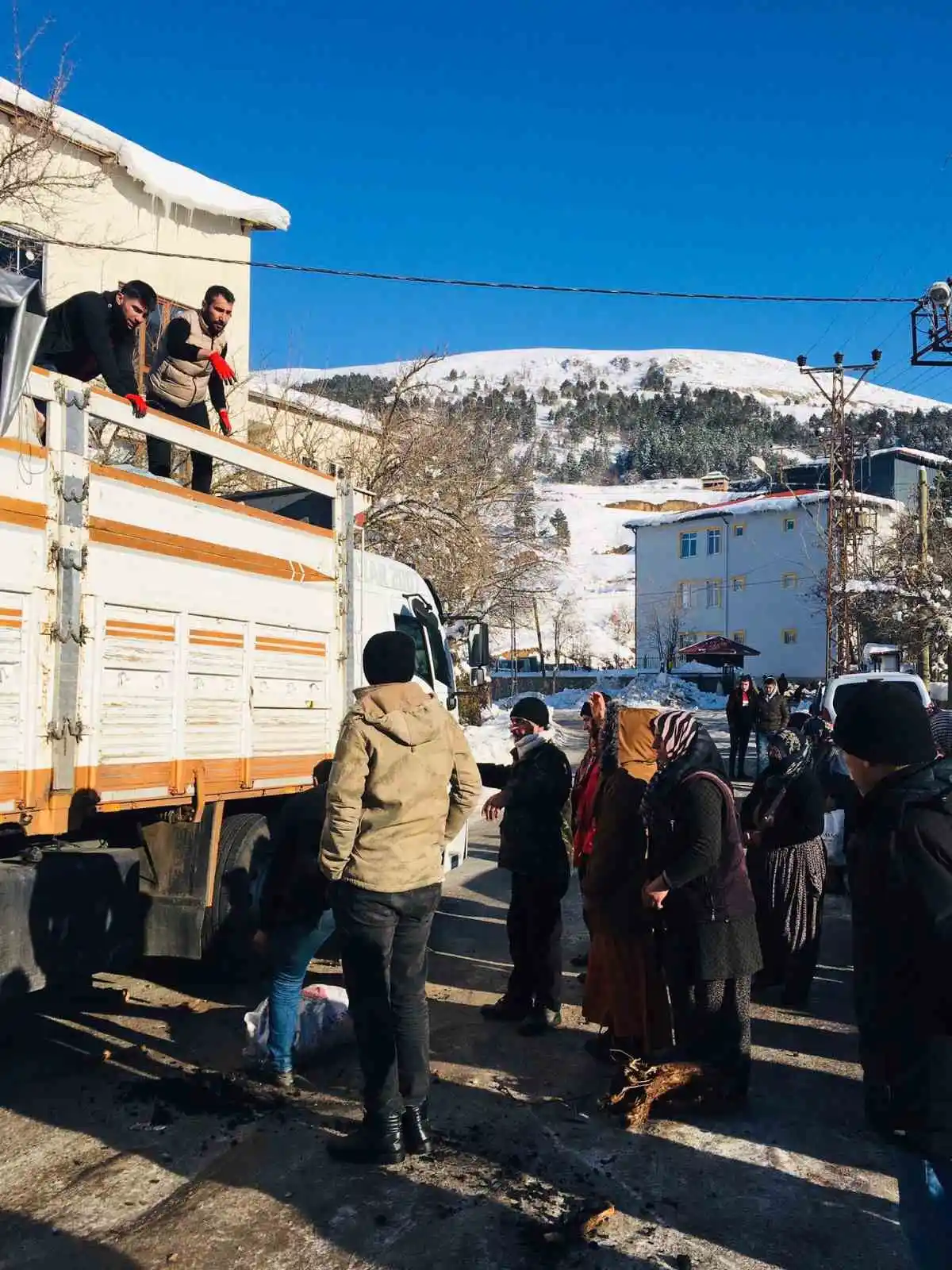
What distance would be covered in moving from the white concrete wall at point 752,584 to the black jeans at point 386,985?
46.3 m

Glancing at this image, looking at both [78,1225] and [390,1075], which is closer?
[78,1225]

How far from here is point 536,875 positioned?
5.39 metres

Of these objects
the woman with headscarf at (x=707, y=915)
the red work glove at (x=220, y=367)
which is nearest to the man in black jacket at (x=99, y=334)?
the red work glove at (x=220, y=367)

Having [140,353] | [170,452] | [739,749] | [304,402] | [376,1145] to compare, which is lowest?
[376,1145]

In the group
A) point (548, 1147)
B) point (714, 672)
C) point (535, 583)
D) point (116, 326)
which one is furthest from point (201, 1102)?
point (714, 672)

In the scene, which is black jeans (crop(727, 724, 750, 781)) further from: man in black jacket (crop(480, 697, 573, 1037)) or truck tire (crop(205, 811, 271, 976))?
truck tire (crop(205, 811, 271, 976))

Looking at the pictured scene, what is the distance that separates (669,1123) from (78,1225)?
232 cm

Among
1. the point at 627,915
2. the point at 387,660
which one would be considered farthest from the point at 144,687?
the point at 627,915

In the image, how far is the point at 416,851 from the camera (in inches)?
153

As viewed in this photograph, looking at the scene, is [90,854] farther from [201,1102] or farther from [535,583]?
[535,583]

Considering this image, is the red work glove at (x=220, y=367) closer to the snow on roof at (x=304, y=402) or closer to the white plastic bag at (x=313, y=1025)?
the white plastic bag at (x=313, y=1025)

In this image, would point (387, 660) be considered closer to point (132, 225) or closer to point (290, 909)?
point (290, 909)

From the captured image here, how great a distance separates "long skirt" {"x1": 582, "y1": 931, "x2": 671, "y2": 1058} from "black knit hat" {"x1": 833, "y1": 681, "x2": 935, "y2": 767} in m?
2.39

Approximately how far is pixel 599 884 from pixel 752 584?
54.1 metres
